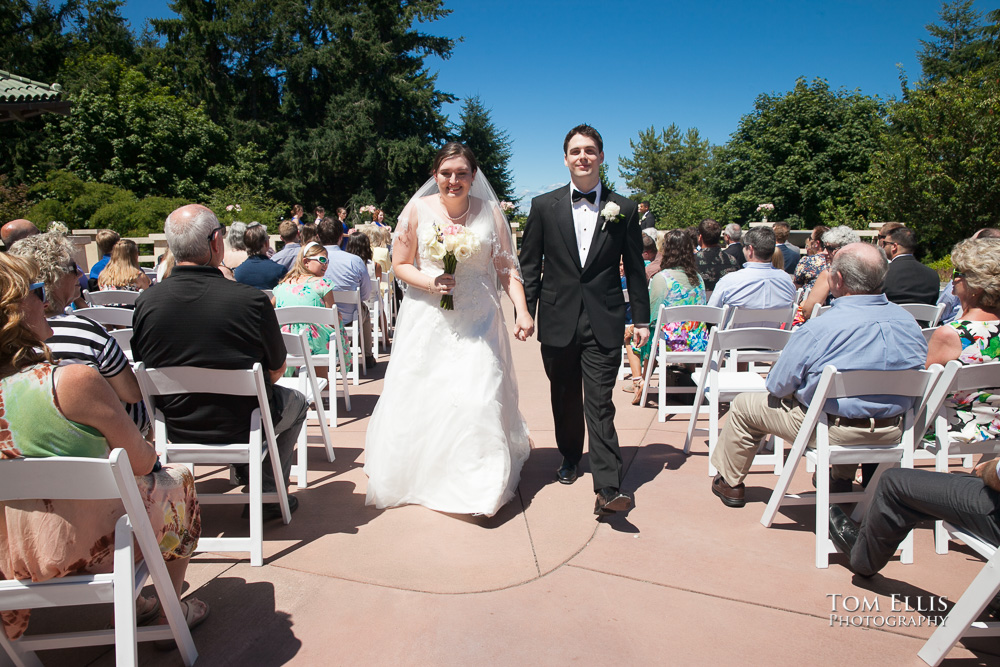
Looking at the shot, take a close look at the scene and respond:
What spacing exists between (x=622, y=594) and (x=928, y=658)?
121cm

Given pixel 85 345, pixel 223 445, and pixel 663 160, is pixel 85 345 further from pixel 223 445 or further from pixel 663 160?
pixel 663 160

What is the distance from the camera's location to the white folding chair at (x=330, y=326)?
5.09 m

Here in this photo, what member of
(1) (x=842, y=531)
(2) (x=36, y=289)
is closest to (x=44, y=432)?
(2) (x=36, y=289)

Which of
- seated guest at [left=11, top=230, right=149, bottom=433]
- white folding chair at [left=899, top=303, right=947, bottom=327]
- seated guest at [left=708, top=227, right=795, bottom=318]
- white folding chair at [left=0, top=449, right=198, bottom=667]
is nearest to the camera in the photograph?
white folding chair at [left=0, top=449, right=198, bottom=667]

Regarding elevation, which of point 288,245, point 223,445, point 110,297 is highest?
point 288,245

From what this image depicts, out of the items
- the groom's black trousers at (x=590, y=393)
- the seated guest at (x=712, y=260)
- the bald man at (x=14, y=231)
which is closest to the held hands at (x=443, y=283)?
the groom's black trousers at (x=590, y=393)

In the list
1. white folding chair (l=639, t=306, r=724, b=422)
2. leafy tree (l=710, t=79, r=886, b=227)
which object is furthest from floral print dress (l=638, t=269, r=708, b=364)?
leafy tree (l=710, t=79, r=886, b=227)

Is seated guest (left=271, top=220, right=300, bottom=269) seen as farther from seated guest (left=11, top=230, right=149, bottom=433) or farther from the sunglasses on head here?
the sunglasses on head

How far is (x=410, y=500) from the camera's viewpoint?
3939mm

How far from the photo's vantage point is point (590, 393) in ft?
12.6

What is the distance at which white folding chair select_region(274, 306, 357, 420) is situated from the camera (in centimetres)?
509

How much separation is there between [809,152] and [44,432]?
35.9 meters

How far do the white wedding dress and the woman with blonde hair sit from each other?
3700mm

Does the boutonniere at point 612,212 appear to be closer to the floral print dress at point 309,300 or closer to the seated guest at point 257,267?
the floral print dress at point 309,300
